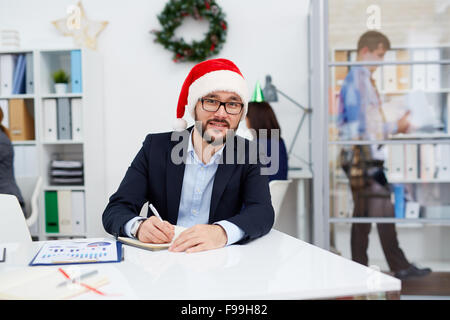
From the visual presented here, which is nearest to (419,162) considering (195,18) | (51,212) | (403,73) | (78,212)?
(403,73)

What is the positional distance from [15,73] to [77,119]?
2.08 feet

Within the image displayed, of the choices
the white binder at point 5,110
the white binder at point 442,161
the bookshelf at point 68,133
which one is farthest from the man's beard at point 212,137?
the white binder at point 5,110

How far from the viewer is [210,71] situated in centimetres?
171

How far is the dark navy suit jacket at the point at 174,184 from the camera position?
1.56 m

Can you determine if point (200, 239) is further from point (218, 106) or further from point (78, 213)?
point (78, 213)

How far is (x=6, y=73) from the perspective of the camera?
3.60 meters

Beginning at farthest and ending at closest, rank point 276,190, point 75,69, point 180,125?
point 75,69, point 276,190, point 180,125

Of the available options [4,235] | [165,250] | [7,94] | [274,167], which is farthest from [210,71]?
[7,94]

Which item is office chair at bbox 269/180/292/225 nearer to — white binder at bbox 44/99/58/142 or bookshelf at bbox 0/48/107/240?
bookshelf at bbox 0/48/107/240

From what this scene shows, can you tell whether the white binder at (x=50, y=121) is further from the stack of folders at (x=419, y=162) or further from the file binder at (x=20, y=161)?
the stack of folders at (x=419, y=162)

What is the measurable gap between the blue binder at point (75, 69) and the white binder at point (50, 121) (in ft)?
0.73
